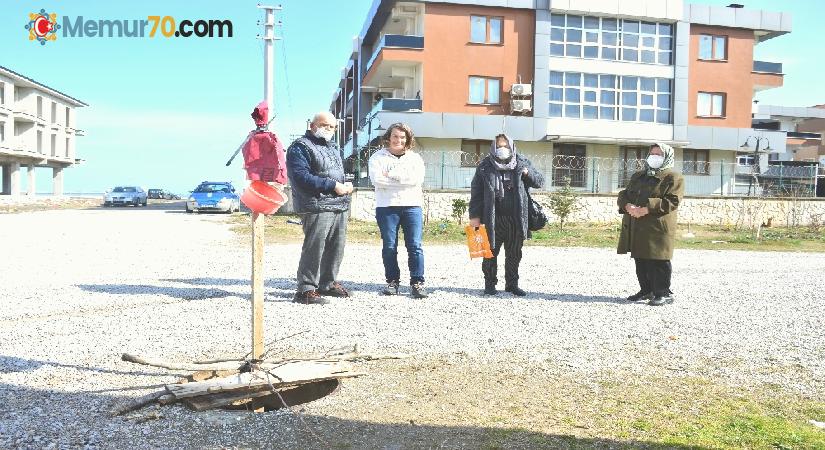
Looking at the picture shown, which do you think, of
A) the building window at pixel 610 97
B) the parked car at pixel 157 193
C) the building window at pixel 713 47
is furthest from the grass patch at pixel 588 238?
the parked car at pixel 157 193

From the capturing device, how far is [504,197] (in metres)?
8.41

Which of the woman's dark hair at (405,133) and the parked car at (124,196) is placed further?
the parked car at (124,196)

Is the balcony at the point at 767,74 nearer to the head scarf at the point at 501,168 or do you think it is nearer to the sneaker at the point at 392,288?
the head scarf at the point at 501,168

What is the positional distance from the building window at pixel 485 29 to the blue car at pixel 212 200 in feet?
44.2

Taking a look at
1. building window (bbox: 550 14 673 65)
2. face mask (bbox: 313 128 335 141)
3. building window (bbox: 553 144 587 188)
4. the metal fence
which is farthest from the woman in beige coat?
building window (bbox: 550 14 673 65)

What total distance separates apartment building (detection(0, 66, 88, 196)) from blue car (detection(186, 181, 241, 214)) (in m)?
31.8

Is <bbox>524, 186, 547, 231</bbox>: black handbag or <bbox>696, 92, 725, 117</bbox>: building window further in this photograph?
<bbox>696, 92, 725, 117</bbox>: building window

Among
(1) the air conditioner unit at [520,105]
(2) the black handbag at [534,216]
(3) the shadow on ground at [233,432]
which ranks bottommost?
(3) the shadow on ground at [233,432]

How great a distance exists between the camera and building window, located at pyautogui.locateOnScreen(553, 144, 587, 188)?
103ft

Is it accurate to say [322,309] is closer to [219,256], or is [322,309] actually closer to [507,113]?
[219,256]

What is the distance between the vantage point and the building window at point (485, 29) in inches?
1281

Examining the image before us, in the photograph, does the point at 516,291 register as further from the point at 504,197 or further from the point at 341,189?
the point at 341,189

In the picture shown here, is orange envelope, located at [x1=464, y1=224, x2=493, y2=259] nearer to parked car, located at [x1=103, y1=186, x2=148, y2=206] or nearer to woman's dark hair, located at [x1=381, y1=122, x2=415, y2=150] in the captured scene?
woman's dark hair, located at [x1=381, y1=122, x2=415, y2=150]

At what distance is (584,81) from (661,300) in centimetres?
2717
